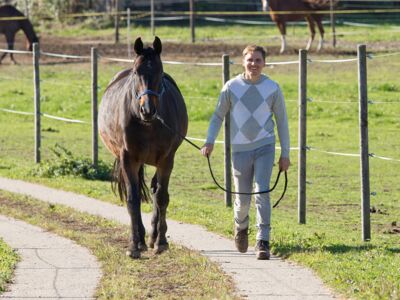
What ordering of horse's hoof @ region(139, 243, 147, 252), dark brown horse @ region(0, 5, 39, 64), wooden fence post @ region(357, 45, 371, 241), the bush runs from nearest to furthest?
horse's hoof @ region(139, 243, 147, 252) → wooden fence post @ region(357, 45, 371, 241) → the bush → dark brown horse @ region(0, 5, 39, 64)

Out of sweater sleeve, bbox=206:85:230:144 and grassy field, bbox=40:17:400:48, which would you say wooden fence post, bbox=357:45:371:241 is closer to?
sweater sleeve, bbox=206:85:230:144

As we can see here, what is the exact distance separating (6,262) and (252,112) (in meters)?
2.61

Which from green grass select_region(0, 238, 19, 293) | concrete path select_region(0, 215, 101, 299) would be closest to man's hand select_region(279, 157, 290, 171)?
concrete path select_region(0, 215, 101, 299)

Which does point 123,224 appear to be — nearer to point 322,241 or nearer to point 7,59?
point 322,241

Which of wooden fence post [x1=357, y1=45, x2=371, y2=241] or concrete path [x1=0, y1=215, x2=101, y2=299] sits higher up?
wooden fence post [x1=357, y1=45, x2=371, y2=241]

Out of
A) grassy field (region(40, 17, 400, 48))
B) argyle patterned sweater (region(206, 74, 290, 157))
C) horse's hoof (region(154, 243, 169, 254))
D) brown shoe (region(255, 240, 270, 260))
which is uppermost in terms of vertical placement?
grassy field (region(40, 17, 400, 48))

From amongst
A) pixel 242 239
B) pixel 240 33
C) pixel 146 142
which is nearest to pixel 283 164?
pixel 242 239

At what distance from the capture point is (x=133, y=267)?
435 inches

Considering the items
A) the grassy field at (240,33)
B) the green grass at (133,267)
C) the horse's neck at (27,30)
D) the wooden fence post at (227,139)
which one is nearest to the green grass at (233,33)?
the grassy field at (240,33)

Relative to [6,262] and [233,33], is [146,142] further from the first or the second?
[233,33]

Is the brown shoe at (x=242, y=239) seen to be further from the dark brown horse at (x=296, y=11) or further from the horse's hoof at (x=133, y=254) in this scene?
the dark brown horse at (x=296, y=11)

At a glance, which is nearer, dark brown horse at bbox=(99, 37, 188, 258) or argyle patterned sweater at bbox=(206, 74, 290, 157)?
argyle patterned sweater at bbox=(206, 74, 290, 157)

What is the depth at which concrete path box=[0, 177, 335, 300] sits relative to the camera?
32.3ft

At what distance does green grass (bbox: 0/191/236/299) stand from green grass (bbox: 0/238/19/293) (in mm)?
74
